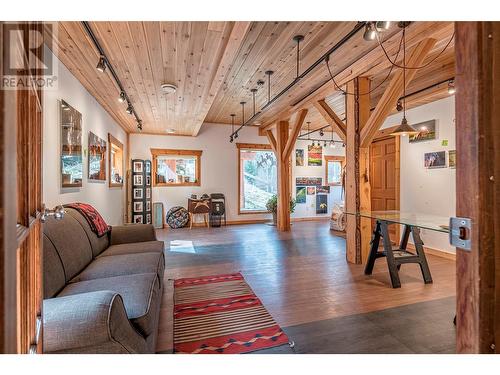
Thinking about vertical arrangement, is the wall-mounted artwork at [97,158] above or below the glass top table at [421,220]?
above

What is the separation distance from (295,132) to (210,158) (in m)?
2.97

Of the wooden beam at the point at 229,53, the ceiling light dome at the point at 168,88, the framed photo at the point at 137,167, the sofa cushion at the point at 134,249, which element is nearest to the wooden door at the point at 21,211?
the wooden beam at the point at 229,53

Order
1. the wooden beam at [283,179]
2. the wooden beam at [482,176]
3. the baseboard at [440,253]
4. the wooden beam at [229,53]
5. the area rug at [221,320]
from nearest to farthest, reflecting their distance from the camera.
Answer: the wooden beam at [482,176] → the area rug at [221,320] → the wooden beam at [229,53] → the baseboard at [440,253] → the wooden beam at [283,179]

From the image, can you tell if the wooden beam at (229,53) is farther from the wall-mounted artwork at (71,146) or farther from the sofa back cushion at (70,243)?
the sofa back cushion at (70,243)

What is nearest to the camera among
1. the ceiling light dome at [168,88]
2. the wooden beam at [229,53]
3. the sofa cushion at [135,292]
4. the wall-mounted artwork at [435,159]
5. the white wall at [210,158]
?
the sofa cushion at [135,292]

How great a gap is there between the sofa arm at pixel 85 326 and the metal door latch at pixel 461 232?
4.61 feet

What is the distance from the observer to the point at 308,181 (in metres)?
8.61

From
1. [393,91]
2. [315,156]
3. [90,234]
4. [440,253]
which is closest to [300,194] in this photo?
[315,156]

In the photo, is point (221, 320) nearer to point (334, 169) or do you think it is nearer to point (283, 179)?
point (283, 179)

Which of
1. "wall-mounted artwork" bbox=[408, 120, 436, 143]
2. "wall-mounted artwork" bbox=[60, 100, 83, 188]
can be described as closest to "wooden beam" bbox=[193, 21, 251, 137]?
"wall-mounted artwork" bbox=[60, 100, 83, 188]

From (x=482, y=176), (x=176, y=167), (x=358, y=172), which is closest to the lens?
(x=482, y=176)

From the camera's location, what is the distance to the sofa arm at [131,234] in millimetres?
3184
